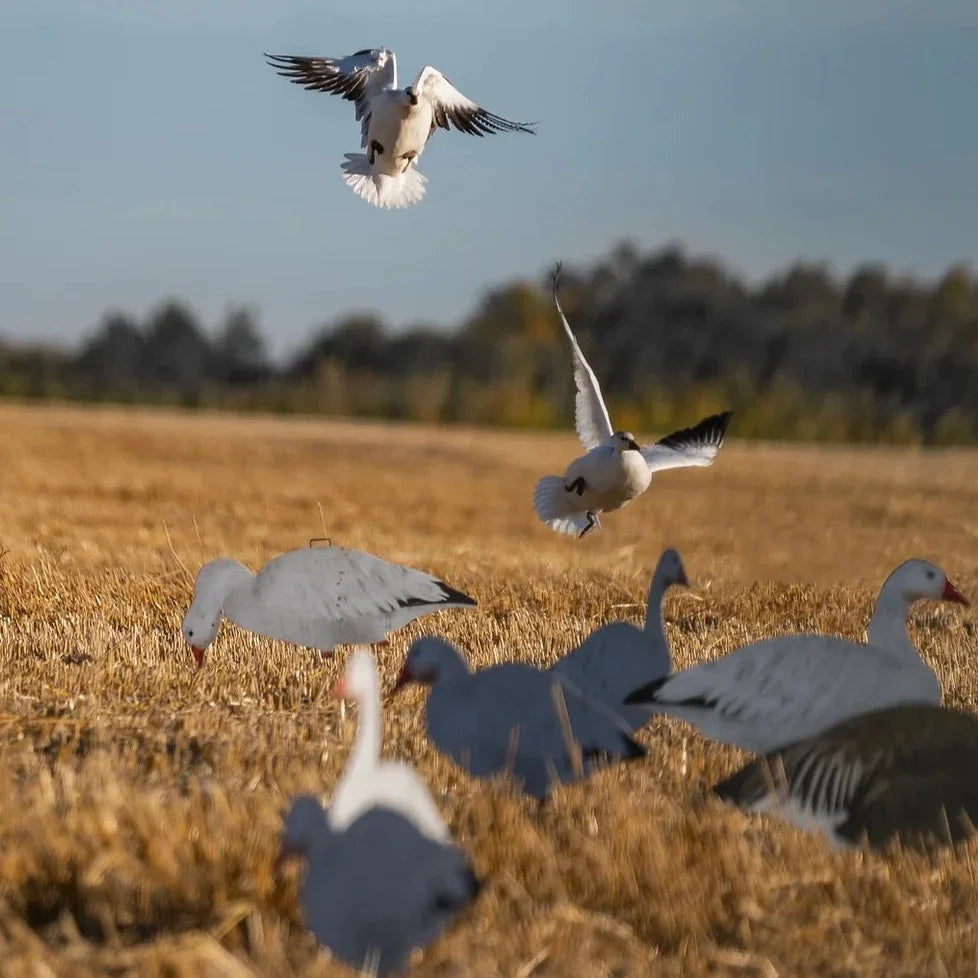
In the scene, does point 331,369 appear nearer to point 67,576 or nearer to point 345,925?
point 67,576

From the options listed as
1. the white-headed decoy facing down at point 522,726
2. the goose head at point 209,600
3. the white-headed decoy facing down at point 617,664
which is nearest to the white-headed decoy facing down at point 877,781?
the white-headed decoy facing down at point 522,726

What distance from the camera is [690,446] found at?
7.68m

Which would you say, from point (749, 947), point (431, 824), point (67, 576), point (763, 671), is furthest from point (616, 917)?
point (67, 576)

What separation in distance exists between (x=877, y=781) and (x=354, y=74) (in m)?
4.78

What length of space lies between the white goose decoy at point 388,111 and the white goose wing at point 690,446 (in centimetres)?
171

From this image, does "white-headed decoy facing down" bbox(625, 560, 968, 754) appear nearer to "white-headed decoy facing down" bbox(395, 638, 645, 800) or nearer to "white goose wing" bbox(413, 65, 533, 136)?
"white-headed decoy facing down" bbox(395, 638, 645, 800)

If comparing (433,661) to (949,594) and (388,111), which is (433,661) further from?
(388,111)

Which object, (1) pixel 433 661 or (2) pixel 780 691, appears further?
(2) pixel 780 691

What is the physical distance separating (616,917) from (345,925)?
0.79 meters

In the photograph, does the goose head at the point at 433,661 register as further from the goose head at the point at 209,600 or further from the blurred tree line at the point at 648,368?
the blurred tree line at the point at 648,368

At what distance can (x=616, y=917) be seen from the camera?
3648 millimetres

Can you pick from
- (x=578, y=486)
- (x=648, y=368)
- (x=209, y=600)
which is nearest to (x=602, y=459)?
(x=578, y=486)

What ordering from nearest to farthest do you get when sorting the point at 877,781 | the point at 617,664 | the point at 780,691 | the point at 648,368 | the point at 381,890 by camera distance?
the point at 381,890 < the point at 877,781 < the point at 780,691 < the point at 617,664 < the point at 648,368

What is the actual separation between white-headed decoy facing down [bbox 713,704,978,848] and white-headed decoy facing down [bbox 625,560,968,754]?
145 millimetres
